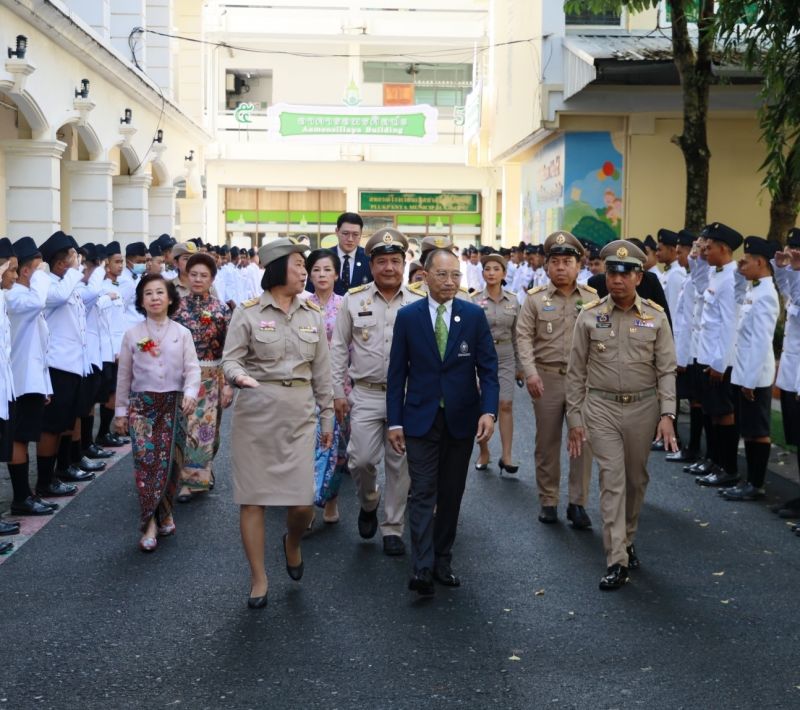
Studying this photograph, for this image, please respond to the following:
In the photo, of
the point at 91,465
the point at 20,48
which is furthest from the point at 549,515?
the point at 20,48

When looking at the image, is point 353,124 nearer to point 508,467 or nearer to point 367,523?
point 508,467

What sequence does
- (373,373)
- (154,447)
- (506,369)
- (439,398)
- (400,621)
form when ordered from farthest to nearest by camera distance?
1. (506,369)
2. (154,447)
3. (373,373)
4. (439,398)
5. (400,621)

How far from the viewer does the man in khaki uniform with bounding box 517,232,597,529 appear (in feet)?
29.1

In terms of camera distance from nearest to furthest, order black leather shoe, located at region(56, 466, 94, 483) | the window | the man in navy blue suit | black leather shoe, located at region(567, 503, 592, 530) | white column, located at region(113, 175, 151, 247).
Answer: the man in navy blue suit → black leather shoe, located at region(567, 503, 592, 530) → black leather shoe, located at region(56, 466, 94, 483) → the window → white column, located at region(113, 175, 151, 247)

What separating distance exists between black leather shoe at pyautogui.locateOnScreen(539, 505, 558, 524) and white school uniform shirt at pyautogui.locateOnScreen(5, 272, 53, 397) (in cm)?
368

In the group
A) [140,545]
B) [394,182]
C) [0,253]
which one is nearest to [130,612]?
[140,545]

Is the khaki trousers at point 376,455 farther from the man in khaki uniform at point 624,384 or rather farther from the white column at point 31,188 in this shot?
the white column at point 31,188

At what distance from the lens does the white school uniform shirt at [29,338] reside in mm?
8930

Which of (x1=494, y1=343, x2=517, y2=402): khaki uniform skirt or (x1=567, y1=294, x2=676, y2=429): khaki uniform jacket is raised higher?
(x1=567, y1=294, x2=676, y2=429): khaki uniform jacket

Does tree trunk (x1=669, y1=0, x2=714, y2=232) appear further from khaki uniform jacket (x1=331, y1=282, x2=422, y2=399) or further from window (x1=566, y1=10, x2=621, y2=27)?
window (x1=566, y1=10, x2=621, y2=27)

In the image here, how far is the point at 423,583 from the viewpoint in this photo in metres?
6.96

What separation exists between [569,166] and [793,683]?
20379 mm

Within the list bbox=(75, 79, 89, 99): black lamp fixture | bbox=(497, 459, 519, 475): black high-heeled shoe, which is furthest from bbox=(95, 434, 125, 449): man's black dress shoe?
bbox=(75, 79, 89, 99): black lamp fixture

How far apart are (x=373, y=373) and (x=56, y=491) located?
3213mm
